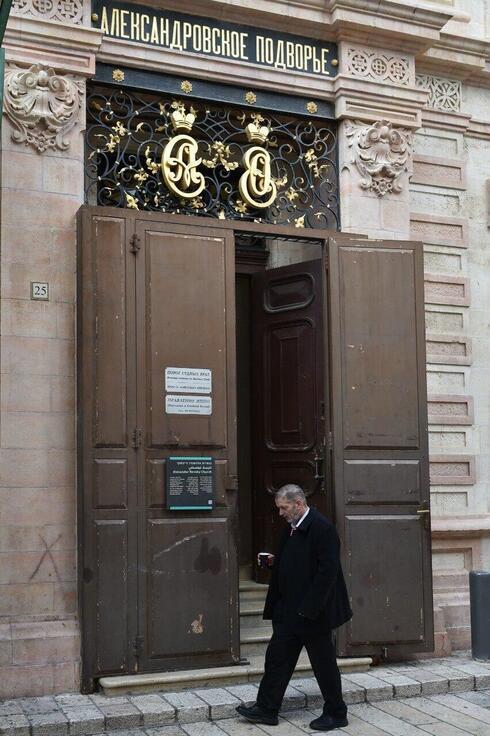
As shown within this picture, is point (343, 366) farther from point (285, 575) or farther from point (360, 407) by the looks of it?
point (285, 575)

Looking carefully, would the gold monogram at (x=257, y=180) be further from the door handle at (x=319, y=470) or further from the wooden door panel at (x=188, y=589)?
the wooden door panel at (x=188, y=589)

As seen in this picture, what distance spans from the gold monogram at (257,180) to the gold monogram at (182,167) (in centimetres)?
43

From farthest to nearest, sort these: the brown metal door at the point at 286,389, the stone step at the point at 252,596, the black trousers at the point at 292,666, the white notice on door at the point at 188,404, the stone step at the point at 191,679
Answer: the stone step at the point at 252,596 → the brown metal door at the point at 286,389 → the white notice on door at the point at 188,404 → the stone step at the point at 191,679 → the black trousers at the point at 292,666

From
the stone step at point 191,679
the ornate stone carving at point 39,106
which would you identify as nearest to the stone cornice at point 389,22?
the ornate stone carving at point 39,106

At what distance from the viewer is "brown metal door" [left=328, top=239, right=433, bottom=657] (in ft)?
28.4

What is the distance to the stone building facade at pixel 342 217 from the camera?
7.91 meters

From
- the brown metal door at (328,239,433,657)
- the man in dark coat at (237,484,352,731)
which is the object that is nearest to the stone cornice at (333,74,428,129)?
the brown metal door at (328,239,433,657)

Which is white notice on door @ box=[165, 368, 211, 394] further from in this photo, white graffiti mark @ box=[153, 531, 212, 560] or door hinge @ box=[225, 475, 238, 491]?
white graffiti mark @ box=[153, 531, 212, 560]

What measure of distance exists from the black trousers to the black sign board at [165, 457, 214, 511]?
4.55 feet

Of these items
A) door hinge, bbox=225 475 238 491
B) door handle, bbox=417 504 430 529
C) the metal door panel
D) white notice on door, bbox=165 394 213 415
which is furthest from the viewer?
door handle, bbox=417 504 430 529

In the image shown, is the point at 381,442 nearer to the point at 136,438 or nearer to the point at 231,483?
the point at 231,483

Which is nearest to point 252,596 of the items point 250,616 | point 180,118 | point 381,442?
point 250,616

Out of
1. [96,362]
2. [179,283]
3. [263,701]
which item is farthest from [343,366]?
[263,701]

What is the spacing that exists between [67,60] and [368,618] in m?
5.10
